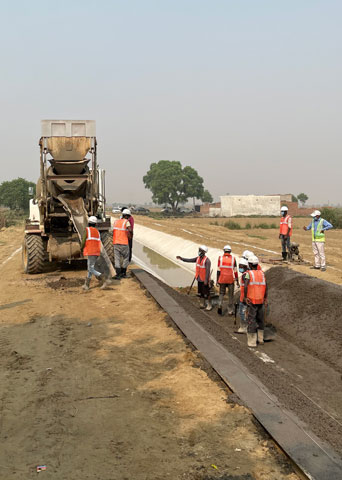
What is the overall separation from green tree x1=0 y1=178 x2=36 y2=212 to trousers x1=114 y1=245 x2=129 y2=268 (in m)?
70.3

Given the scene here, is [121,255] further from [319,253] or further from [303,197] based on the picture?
[303,197]

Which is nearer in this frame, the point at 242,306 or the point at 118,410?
the point at 118,410

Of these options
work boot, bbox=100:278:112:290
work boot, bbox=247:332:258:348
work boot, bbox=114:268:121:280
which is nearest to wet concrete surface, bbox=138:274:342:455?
work boot, bbox=247:332:258:348

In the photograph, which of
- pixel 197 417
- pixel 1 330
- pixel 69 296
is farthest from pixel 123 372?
pixel 69 296

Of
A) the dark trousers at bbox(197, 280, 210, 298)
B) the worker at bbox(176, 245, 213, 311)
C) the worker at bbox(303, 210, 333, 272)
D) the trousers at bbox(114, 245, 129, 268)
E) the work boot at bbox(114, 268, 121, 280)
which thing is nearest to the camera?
the worker at bbox(176, 245, 213, 311)

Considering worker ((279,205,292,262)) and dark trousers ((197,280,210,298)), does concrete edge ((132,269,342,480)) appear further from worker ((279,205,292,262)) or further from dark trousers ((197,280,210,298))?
worker ((279,205,292,262))

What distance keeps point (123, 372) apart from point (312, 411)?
244 centimetres

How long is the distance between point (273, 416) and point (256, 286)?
3243 mm

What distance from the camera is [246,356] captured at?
7.02 meters

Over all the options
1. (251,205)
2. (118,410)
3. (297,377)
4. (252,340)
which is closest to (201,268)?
(252,340)

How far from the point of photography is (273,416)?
458 cm

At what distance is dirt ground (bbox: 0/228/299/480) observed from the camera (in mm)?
3777

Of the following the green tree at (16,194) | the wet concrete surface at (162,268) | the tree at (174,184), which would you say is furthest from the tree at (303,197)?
the wet concrete surface at (162,268)

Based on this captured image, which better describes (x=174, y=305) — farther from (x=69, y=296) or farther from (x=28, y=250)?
(x=28, y=250)
